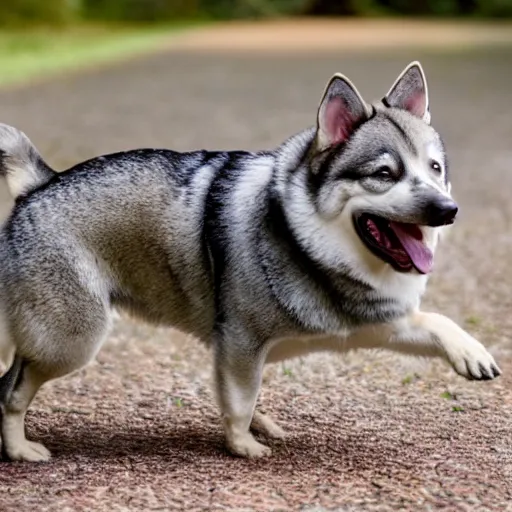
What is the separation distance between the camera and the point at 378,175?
424 centimetres

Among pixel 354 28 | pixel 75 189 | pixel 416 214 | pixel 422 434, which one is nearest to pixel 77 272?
pixel 75 189

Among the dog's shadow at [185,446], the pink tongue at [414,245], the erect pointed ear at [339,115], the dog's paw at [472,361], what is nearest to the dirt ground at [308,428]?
the dog's shadow at [185,446]

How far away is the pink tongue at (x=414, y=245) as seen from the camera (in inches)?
169

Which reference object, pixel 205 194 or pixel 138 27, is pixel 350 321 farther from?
pixel 138 27

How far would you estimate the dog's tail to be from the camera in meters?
4.72

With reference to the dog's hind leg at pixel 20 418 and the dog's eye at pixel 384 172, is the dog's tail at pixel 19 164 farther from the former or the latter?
the dog's eye at pixel 384 172

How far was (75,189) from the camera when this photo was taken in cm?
466

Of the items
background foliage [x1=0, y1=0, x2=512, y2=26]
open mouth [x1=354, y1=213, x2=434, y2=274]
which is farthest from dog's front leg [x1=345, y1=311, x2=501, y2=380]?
background foliage [x1=0, y1=0, x2=512, y2=26]

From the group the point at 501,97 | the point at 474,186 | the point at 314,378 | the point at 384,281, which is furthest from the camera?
the point at 501,97

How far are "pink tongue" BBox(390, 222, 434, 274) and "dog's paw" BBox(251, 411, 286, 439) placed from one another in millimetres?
1156

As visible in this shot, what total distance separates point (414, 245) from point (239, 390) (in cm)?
97

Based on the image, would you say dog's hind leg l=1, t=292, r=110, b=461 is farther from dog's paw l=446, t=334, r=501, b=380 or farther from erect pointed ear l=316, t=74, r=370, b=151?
dog's paw l=446, t=334, r=501, b=380

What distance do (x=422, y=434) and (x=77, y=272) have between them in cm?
176

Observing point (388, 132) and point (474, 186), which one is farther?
point (474, 186)
